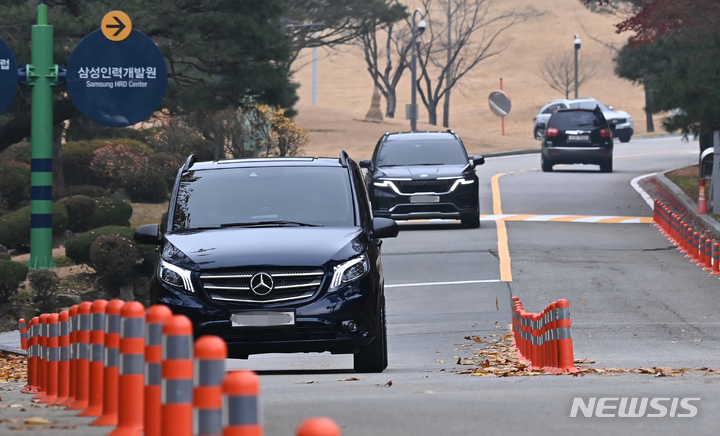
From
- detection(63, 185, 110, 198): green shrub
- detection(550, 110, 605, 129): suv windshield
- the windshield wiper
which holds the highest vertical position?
detection(550, 110, 605, 129): suv windshield

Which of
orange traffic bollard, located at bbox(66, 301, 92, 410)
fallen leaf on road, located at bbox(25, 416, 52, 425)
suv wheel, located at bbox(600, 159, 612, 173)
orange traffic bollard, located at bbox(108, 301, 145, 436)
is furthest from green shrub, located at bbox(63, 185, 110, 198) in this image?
orange traffic bollard, located at bbox(108, 301, 145, 436)

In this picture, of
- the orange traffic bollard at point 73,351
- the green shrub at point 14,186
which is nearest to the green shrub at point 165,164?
the green shrub at point 14,186

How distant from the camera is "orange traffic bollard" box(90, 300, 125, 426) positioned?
6.62 metres

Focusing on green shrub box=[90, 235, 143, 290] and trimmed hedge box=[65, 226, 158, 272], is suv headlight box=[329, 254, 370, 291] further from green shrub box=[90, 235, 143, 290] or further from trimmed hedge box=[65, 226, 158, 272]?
trimmed hedge box=[65, 226, 158, 272]

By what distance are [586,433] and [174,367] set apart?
6.98 ft

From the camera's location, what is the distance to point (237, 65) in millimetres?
24484

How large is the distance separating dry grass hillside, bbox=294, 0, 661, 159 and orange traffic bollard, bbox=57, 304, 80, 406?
49008mm

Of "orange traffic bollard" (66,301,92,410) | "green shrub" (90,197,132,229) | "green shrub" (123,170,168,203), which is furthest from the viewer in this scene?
"green shrub" (123,170,168,203)

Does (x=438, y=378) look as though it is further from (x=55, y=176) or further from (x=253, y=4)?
(x=55, y=176)

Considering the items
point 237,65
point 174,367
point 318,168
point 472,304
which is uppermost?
point 237,65

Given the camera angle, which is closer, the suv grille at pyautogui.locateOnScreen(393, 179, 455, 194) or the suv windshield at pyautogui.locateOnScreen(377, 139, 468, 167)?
the suv grille at pyautogui.locateOnScreen(393, 179, 455, 194)

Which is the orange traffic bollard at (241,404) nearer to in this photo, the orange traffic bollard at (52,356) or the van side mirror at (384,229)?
the orange traffic bollard at (52,356)

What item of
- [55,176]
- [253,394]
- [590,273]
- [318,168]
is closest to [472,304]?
[590,273]

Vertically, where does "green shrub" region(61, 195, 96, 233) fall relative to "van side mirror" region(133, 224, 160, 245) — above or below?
below
